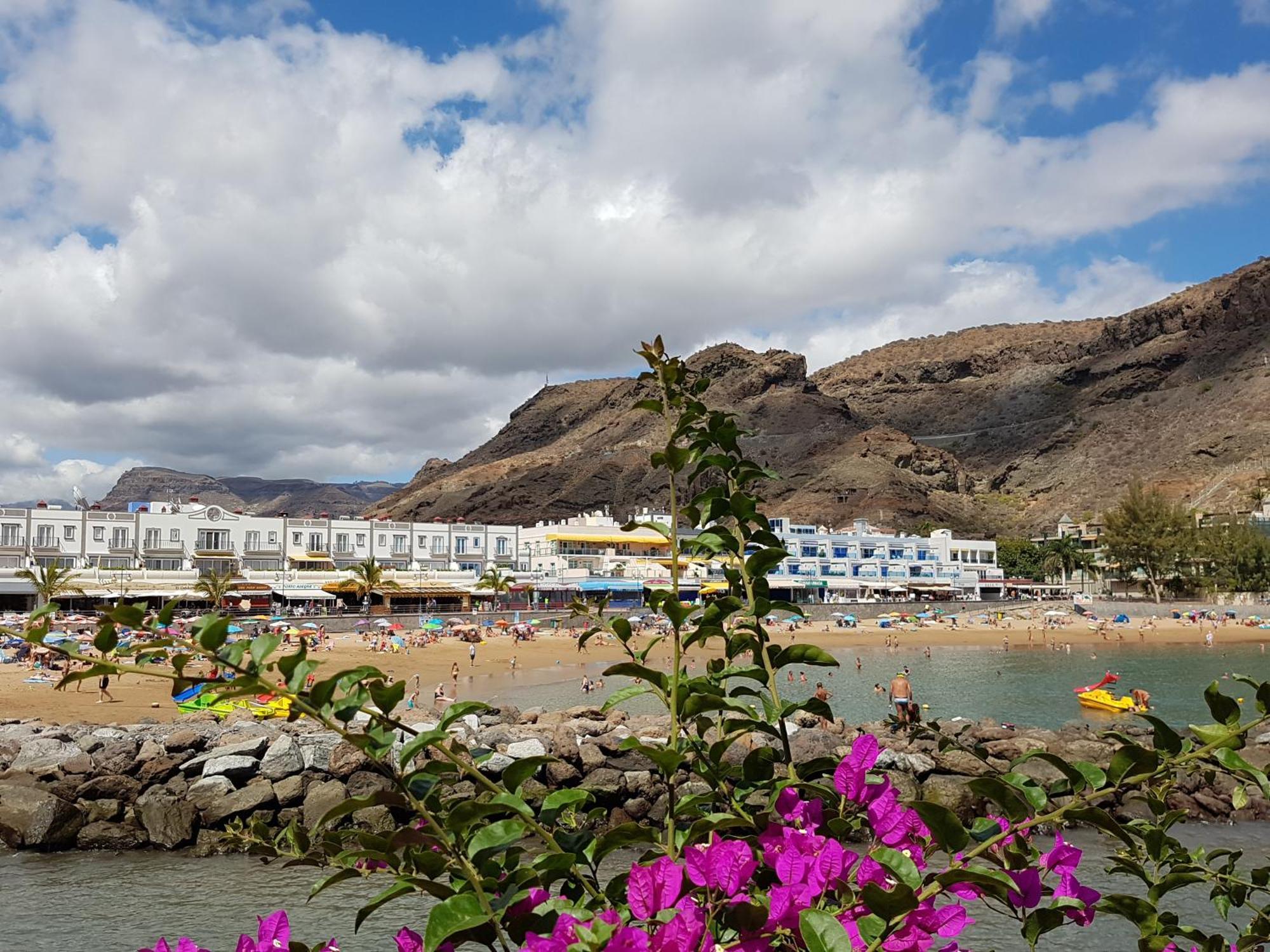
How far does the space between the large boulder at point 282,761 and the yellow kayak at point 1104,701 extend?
25.2 meters

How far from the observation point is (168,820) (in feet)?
49.8

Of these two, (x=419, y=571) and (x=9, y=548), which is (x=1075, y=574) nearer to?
(x=419, y=571)

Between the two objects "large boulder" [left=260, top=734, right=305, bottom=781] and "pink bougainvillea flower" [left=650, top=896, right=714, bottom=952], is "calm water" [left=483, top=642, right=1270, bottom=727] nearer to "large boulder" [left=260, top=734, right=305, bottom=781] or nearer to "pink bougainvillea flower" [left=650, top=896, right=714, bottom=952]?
"large boulder" [left=260, top=734, right=305, bottom=781]

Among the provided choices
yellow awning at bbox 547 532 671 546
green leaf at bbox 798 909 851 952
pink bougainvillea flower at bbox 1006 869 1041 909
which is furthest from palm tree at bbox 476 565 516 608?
green leaf at bbox 798 909 851 952

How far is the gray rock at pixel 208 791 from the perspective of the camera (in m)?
15.6

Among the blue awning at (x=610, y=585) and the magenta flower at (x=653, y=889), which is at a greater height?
the magenta flower at (x=653, y=889)

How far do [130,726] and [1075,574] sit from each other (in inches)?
3758

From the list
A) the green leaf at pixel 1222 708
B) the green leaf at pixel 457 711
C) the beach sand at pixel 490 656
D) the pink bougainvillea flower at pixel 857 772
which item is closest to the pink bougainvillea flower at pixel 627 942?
the green leaf at pixel 457 711

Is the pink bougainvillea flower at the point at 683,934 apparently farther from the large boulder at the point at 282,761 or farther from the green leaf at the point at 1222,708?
the large boulder at the point at 282,761

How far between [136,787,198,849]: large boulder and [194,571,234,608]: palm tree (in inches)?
1312

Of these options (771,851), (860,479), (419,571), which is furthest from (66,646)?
(860,479)

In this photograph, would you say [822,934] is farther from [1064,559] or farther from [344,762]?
[1064,559]

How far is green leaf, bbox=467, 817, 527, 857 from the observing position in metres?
1.77

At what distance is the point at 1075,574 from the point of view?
96.4 metres
